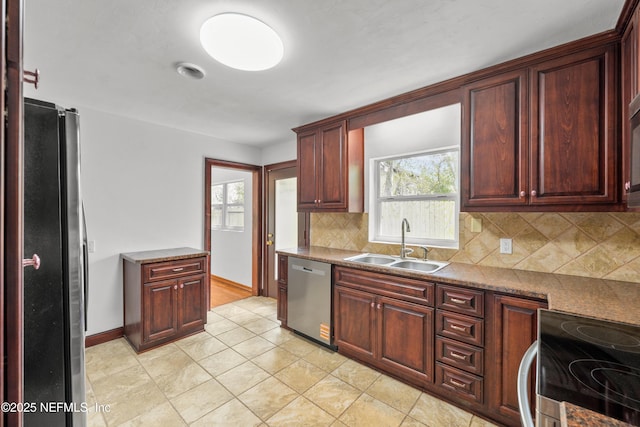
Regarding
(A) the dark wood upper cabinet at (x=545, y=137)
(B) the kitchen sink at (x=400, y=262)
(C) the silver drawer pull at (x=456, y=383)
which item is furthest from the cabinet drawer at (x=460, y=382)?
(A) the dark wood upper cabinet at (x=545, y=137)

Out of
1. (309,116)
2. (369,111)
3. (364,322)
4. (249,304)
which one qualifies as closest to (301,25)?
(369,111)

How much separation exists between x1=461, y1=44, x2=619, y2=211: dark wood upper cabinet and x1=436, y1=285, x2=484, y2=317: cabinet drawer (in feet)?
2.07

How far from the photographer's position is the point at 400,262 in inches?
103

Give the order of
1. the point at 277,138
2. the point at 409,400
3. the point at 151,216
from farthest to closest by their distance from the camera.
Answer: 1. the point at 277,138
2. the point at 151,216
3. the point at 409,400

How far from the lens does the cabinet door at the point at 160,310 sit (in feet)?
8.84

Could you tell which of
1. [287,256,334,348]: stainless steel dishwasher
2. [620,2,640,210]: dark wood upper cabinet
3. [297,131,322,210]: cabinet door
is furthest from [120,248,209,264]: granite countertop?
[620,2,640,210]: dark wood upper cabinet

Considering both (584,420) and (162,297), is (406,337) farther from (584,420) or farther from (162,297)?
(162,297)

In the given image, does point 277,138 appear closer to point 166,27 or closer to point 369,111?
point 369,111

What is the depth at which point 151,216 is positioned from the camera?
3289 millimetres

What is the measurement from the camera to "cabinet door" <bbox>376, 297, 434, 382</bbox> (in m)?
2.04

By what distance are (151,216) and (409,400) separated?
10.6 feet

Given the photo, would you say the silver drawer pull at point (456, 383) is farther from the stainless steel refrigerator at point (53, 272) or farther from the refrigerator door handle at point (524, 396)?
the stainless steel refrigerator at point (53, 272)

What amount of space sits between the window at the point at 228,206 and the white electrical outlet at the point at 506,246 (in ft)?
12.5

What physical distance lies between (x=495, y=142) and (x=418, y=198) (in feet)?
3.09
